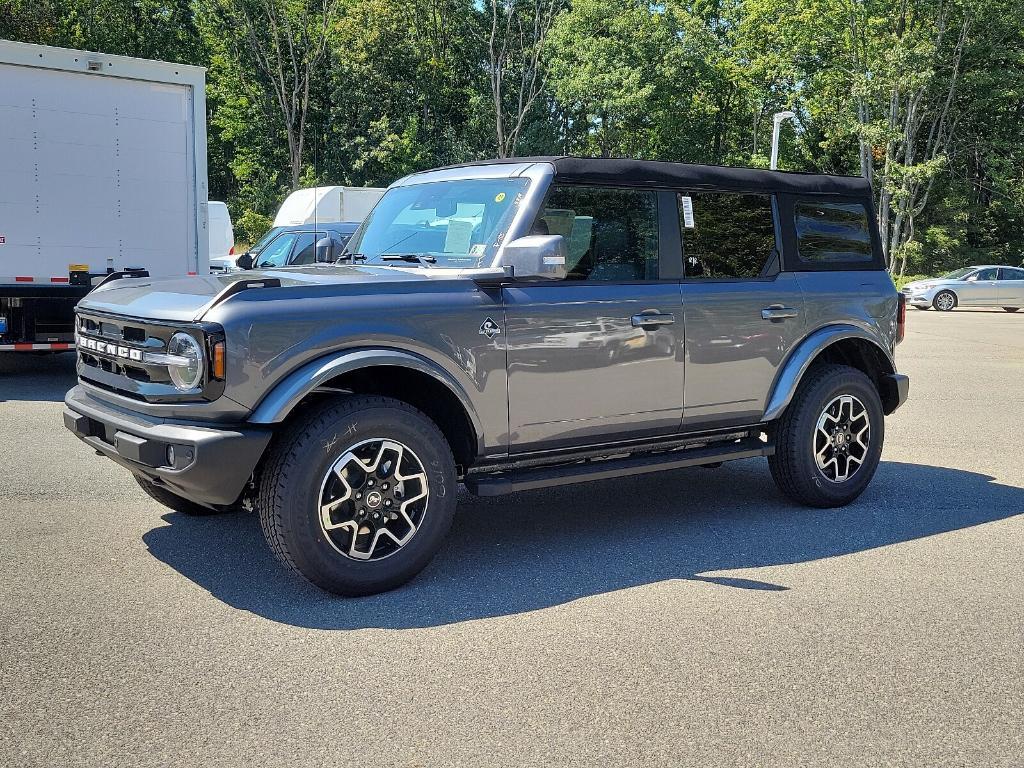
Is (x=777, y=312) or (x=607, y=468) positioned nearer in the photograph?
(x=607, y=468)

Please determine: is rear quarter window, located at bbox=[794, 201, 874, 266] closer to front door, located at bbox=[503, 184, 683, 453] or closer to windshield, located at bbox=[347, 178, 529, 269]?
front door, located at bbox=[503, 184, 683, 453]

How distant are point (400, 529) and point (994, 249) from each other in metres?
43.3

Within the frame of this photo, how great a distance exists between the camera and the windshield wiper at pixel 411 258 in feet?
17.7

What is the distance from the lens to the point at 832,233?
21.6ft

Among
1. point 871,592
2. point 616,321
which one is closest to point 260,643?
point 616,321

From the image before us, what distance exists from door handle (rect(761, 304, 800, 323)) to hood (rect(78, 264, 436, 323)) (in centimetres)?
204

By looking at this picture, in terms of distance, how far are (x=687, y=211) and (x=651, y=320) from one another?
763mm

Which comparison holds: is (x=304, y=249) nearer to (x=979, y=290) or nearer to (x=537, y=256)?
(x=537, y=256)

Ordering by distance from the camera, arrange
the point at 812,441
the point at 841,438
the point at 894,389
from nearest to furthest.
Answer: the point at 812,441
the point at 841,438
the point at 894,389

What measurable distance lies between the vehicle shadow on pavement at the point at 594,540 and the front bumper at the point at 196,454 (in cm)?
57

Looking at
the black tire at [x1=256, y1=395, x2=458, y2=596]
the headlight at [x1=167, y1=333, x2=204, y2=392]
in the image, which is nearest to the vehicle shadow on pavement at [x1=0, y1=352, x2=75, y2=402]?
the headlight at [x1=167, y1=333, x2=204, y2=392]

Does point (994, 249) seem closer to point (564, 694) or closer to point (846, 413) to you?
point (846, 413)

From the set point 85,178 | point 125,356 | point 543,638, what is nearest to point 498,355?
point 543,638

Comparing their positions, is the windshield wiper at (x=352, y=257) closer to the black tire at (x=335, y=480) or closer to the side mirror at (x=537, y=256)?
the side mirror at (x=537, y=256)
